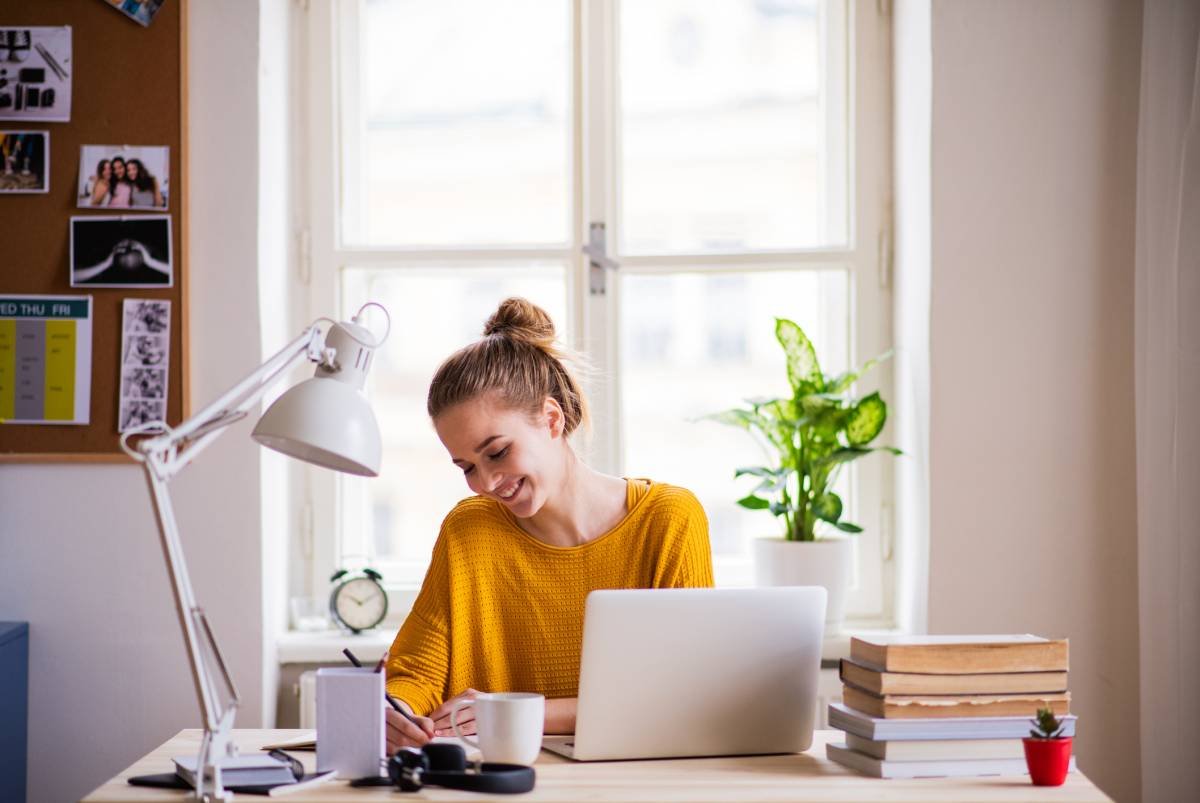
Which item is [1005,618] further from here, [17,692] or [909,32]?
[17,692]

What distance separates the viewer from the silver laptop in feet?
5.02

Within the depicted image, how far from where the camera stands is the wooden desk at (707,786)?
4.55 feet

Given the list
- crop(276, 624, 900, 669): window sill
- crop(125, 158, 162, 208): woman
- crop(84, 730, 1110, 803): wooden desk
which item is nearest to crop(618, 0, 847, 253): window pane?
crop(276, 624, 900, 669): window sill

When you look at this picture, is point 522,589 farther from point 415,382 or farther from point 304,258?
point 304,258

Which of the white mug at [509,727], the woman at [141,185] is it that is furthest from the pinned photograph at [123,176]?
the white mug at [509,727]

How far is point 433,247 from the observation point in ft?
10.2

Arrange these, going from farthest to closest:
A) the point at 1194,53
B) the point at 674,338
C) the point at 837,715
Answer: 1. the point at 674,338
2. the point at 1194,53
3. the point at 837,715

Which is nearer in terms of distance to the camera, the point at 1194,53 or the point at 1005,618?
the point at 1194,53

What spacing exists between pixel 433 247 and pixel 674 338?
0.66 metres

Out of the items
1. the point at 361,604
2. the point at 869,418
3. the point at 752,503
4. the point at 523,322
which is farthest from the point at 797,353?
the point at 361,604

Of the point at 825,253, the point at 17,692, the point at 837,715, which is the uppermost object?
the point at 825,253

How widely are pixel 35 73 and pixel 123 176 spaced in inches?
11.7

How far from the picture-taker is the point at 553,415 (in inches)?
78.9

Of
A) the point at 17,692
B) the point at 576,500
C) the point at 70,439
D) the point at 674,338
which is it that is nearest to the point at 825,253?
the point at 674,338
